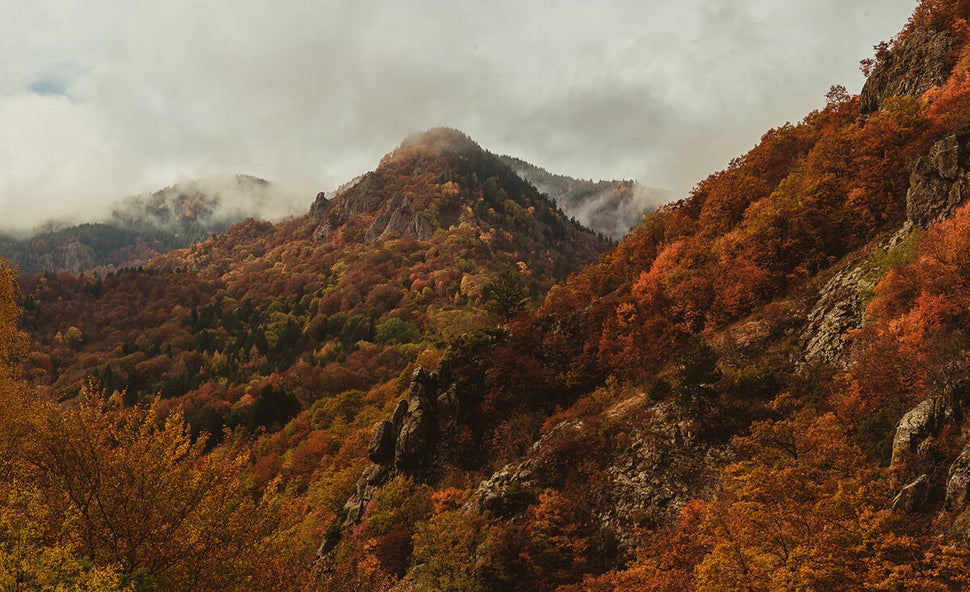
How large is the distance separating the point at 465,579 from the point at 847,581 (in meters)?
22.2

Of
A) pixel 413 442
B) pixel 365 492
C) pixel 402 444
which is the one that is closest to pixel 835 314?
pixel 413 442

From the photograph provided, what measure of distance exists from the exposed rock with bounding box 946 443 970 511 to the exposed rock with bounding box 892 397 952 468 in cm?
168

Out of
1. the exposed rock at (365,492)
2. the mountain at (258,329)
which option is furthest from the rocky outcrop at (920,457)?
the mountain at (258,329)

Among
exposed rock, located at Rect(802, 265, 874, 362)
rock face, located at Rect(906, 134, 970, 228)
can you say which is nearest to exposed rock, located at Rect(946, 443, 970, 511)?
exposed rock, located at Rect(802, 265, 874, 362)

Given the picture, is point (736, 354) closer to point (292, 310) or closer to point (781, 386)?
point (781, 386)

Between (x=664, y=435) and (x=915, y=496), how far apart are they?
17036mm

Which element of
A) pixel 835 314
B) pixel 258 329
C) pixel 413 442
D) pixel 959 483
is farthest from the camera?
pixel 258 329

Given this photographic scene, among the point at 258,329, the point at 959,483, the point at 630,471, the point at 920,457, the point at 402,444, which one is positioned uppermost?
the point at 258,329

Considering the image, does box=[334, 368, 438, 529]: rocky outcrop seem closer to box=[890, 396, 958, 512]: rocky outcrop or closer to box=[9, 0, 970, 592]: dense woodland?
box=[9, 0, 970, 592]: dense woodland

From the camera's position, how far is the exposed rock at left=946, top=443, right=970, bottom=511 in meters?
17.7

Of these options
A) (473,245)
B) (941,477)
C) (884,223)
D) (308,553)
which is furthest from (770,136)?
(473,245)

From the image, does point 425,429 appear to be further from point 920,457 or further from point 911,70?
point 911,70

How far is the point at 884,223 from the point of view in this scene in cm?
3997

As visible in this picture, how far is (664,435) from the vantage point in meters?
35.6
